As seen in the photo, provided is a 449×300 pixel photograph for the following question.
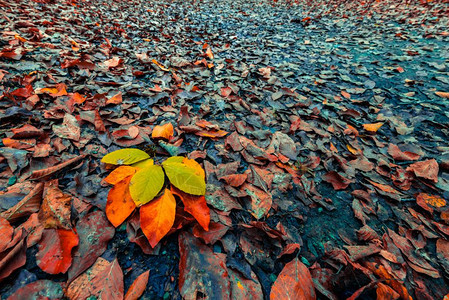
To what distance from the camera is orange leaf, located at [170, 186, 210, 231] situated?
976 millimetres

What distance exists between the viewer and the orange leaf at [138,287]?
0.79 m

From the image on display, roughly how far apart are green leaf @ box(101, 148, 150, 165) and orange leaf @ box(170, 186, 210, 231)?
31 cm

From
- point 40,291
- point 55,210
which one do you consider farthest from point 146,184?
point 40,291

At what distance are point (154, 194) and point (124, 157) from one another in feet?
1.19

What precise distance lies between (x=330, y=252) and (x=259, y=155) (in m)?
0.77

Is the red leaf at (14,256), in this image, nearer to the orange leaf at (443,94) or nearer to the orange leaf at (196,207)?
the orange leaf at (196,207)

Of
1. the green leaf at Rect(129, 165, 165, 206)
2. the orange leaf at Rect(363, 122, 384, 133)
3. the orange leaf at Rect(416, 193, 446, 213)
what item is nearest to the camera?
the green leaf at Rect(129, 165, 165, 206)

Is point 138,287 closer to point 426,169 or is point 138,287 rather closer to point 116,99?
point 116,99

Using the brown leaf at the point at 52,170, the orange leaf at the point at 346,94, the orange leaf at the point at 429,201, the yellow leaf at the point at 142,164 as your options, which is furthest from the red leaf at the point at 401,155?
the brown leaf at the point at 52,170

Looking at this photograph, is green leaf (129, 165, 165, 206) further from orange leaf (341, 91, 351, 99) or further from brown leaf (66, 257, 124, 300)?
orange leaf (341, 91, 351, 99)

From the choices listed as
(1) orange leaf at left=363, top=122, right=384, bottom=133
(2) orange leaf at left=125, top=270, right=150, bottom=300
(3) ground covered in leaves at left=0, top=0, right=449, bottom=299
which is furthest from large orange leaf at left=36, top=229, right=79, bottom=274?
(1) orange leaf at left=363, top=122, right=384, bottom=133

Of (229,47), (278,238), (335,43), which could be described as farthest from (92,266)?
(335,43)

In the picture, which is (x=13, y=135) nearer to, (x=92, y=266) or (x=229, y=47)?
(x=92, y=266)

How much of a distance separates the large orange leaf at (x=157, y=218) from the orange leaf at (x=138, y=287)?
0.44ft
